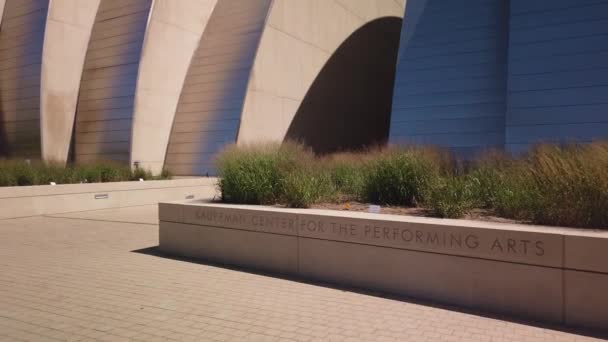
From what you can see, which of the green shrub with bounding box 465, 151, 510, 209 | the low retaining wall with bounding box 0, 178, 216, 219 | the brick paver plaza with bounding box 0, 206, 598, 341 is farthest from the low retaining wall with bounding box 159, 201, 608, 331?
the low retaining wall with bounding box 0, 178, 216, 219

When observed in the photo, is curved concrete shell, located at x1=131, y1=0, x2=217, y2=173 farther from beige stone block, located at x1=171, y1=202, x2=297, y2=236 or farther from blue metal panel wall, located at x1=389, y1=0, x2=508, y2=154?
beige stone block, located at x1=171, y1=202, x2=297, y2=236

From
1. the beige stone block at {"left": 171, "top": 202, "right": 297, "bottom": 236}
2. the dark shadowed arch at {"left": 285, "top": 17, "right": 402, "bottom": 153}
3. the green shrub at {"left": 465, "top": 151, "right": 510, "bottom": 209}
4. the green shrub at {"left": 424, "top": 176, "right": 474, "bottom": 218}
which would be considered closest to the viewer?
the green shrub at {"left": 424, "top": 176, "right": 474, "bottom": 218}

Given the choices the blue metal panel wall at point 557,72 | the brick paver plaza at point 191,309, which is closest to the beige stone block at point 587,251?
the brick paver plaza at point 191,309

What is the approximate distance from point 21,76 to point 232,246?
17811 millimetres

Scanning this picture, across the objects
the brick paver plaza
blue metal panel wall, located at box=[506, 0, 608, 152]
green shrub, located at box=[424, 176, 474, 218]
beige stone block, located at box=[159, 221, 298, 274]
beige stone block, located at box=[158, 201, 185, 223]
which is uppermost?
blue metal panel wall, located at box=[506, 0, 608, 152]

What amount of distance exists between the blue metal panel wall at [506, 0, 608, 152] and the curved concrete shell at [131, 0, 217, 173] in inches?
529

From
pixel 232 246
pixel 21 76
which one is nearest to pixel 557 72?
pixel 232 246

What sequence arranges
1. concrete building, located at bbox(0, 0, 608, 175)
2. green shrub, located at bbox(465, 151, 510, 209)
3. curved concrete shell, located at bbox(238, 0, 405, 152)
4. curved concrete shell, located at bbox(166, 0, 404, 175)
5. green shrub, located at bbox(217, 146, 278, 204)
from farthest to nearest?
curved concrete shell, located at bbox(238, 0, 405, 152) → curved concrete shell, located at bbox(166, 0, 404, 175) → concrete building, located at bbox(0, 0, 608, 175) → green shrub, located at bbox(217, 146, 278, 204) → green shrub, located at bbox(465, 151, 510, 209)

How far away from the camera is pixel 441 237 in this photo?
5129 mm

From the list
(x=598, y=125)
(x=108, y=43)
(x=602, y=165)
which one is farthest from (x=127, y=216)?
(x=598, y=125)

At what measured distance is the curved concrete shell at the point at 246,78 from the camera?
17.8 meters

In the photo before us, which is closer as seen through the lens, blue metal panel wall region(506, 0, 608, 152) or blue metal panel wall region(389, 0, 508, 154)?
blue metal panel wall region(506, 0, 608, 152)

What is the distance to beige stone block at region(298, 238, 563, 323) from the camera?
455 cm

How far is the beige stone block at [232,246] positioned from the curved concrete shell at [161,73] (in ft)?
38.3
